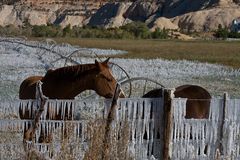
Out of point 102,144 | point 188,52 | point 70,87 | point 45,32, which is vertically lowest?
point 102,144

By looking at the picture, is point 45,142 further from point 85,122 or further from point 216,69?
point 216,69

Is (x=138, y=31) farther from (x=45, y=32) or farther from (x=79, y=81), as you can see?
(x=79, y=81)

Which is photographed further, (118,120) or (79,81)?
(79,81)

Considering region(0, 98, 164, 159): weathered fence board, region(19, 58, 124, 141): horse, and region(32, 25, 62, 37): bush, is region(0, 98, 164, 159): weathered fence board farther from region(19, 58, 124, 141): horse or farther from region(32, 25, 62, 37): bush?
region(32, 25, 62, 37): bush

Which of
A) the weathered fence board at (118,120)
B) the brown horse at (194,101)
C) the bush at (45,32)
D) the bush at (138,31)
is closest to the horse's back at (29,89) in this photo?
the brown horse at (194,101)

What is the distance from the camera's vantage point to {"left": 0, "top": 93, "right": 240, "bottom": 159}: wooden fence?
8.24 meters

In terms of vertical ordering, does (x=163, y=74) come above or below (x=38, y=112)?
above

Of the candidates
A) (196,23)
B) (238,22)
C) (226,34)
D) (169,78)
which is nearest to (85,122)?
(169,78)

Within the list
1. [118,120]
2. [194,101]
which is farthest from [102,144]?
[194,101]

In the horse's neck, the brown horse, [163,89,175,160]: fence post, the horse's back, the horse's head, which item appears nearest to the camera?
[163,89,175,160]: fence post

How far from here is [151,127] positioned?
27.3ft

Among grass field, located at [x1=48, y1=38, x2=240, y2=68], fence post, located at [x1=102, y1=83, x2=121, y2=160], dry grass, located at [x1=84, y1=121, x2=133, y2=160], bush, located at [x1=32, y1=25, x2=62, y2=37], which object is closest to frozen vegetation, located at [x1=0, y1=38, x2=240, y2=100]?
grass field, located at [x1=48, y1=38, x2=240, y2=68]

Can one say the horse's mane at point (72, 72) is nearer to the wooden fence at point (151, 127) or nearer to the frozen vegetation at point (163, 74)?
the wooden fence at point (151, 127)

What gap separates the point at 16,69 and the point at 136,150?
23195mm
